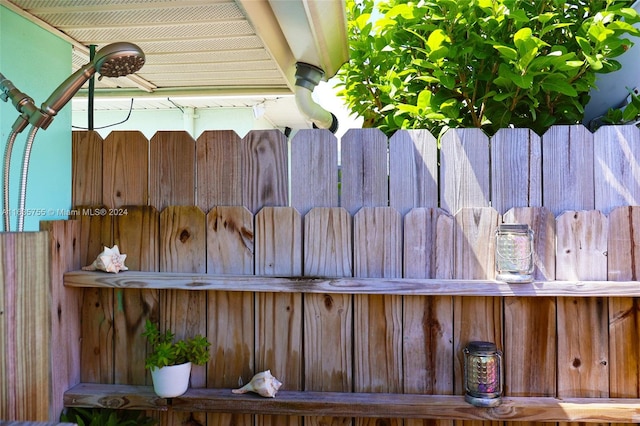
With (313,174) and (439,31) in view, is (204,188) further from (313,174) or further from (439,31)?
(439,31)

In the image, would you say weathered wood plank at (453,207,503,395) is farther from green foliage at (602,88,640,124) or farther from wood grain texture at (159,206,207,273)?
wood grain texture at (159,206,207,273)

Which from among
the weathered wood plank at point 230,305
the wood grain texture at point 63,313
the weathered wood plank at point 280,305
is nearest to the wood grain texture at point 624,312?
the weathered wood plank at point 280,305

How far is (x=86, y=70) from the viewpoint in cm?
124

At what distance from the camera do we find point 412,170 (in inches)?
57.9

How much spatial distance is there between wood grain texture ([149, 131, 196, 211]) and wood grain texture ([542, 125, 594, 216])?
1189 mm

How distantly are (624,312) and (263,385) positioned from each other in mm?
1171

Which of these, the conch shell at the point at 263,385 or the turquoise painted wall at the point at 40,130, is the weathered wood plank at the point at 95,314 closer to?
the turquoise painted wall at the point at 40,130

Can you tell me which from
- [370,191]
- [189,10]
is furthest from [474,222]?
[189,10]

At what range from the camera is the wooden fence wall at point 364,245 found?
1410 millimetres

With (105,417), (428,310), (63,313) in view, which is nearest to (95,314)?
(63,313)

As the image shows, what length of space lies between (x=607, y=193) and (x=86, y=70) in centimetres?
163

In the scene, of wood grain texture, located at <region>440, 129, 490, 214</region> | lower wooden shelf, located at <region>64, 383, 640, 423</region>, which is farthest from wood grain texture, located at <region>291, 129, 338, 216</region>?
lower wooden shelf, located at <region>64, 383, 640, 423</region>

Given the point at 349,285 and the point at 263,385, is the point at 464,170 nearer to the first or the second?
the point at 349,285

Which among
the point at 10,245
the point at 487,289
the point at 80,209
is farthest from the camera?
the point at 80,209
